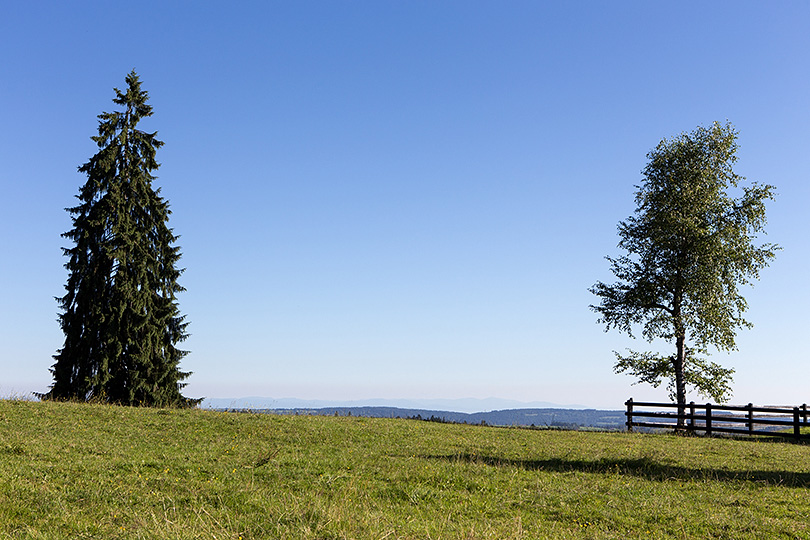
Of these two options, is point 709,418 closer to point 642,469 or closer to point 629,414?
point 629,414

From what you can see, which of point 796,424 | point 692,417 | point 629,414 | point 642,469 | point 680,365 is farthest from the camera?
point 680,365

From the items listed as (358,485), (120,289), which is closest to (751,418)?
(358,485)

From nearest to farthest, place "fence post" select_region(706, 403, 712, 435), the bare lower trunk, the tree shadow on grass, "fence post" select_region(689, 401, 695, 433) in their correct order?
the tree shadow on grass < "fence post" select_region(706, 403, 712, 435) < "fence post" select_region(689, 401, 695, 433) < the bare lower trunk

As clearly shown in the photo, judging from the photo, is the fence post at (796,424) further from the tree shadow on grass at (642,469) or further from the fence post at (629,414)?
the tree shadow on grass at (642,469)

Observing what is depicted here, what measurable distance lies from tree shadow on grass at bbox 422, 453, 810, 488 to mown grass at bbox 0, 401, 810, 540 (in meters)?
0.09

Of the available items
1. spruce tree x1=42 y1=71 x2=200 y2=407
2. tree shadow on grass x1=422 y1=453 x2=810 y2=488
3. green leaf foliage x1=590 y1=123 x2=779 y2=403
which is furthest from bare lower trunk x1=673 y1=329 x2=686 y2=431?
spruce tree x1=42 y1=71 x2=200 y2=407

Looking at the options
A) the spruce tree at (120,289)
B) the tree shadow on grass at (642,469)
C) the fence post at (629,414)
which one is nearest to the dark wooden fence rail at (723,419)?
the fence post at (629,414)

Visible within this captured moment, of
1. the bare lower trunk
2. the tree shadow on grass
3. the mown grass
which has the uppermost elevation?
A: the bare lower trunk

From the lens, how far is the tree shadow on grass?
640 inches

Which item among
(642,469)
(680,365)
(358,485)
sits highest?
(680,365)

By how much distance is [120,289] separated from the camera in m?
33.2

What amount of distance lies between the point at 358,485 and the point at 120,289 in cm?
2496

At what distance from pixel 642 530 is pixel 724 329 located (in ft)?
95.4

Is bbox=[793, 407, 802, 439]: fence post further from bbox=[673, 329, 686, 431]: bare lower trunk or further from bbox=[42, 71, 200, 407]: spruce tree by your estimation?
bbox=[42, 71, 200, 407]: spruce tree
